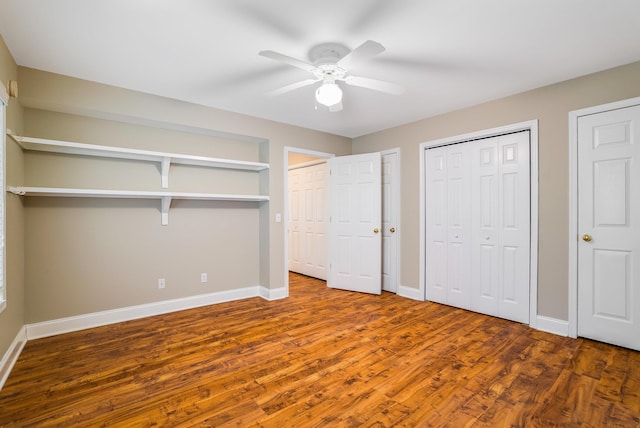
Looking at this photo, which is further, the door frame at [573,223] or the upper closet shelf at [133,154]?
the door frame at [573,223]

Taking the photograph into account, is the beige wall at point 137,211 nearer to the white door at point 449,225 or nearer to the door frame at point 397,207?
the door frame at point 397,207

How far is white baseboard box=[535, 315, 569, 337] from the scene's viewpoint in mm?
2951

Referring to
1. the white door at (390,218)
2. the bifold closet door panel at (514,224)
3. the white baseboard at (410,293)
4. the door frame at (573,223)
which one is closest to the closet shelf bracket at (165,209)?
the white door at (390,218)

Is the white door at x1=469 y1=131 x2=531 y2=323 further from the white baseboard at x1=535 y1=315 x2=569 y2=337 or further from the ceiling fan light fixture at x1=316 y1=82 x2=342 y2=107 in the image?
the ceiling fan light fixture at x1=316 y1=82 x2=342 y2=107

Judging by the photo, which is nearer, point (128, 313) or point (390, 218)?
point (128, 313)

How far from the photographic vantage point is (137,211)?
3.42 metres

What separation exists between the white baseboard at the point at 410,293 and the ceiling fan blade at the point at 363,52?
3176 millimetres

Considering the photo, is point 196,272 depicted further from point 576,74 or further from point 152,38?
point 576,74

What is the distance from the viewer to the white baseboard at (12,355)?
7.02 ft

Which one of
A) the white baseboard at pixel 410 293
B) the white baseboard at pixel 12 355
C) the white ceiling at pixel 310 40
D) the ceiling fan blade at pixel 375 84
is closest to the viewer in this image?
the white ceiling at pixel 310 40

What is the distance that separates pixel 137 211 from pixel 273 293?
1.96 meters

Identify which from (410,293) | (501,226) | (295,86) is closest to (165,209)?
(295,86)

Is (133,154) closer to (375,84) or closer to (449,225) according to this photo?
(375,84)

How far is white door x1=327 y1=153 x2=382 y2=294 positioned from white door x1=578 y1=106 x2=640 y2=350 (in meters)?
2.28
